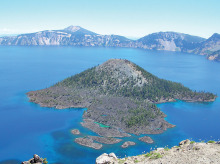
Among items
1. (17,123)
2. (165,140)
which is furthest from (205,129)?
(17,123)

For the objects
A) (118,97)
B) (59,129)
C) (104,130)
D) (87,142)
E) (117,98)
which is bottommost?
(59,129)

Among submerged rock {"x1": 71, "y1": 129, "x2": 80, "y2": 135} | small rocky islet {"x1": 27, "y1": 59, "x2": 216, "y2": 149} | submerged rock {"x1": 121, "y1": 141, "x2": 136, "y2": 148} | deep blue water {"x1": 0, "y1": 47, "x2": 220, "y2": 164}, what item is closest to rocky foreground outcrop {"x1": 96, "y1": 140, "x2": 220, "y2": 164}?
deep blue water {"x1": 0, "y1": 47, "x2": 220, "y2": 164}

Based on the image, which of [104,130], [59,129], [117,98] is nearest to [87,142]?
[104,130]

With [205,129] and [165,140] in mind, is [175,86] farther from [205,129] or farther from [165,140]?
[165,140]

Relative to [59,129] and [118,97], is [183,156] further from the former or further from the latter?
[118,97]

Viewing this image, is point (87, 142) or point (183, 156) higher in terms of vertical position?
point (183, 156)

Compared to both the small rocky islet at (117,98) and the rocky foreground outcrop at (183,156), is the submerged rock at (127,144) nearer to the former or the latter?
the small rocky islet at (117,98)

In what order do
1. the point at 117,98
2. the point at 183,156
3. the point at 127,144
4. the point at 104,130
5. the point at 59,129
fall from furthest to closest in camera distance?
the point at 117,98 < the point at 59,129 < the point at 104,130 < the point at 127,144 < the point at 183,156

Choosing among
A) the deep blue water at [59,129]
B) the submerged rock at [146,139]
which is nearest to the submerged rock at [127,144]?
the deep blue water at [59,129]
